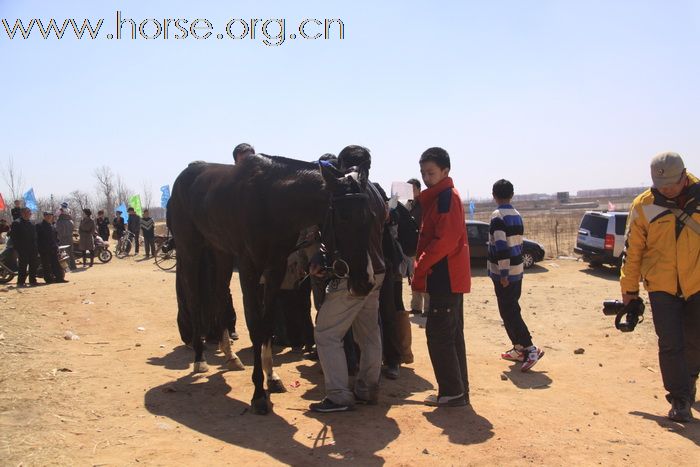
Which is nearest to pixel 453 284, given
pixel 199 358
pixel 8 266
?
pixel 199 358

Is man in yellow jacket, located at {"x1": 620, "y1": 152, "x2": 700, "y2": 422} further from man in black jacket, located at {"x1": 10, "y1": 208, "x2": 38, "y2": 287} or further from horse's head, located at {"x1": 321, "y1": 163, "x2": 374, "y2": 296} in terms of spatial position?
man in black jacket, located at {"x1": 10, "y1": 208, "x2": 38, "y2": 287}

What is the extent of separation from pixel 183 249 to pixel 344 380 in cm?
268

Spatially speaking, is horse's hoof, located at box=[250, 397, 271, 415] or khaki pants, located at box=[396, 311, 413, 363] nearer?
horse's hoof, located at box=[250, 397, 271, 415]

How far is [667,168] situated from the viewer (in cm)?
439

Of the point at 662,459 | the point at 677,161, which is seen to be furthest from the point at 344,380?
the point at 677,161

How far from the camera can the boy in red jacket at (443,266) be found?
4.48 metres

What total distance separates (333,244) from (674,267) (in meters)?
2.83

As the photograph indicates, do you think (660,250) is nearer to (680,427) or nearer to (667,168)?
(667,168)

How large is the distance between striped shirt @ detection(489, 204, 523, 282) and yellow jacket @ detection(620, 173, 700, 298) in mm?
1600

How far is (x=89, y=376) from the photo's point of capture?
527 centimetres

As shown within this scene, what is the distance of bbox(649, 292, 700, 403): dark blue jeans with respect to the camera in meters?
4.46

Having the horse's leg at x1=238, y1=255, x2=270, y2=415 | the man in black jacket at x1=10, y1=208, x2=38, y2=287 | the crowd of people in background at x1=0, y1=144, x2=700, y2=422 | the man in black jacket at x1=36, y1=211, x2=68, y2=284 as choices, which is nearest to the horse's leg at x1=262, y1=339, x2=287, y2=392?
the horse's leg at x1=238, y1=255, x2=270, y2=415

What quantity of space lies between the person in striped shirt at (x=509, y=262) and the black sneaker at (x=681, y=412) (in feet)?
5.77

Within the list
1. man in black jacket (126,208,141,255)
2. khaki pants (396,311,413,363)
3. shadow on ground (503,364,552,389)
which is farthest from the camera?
man in black jacket (126,208,141,255)
